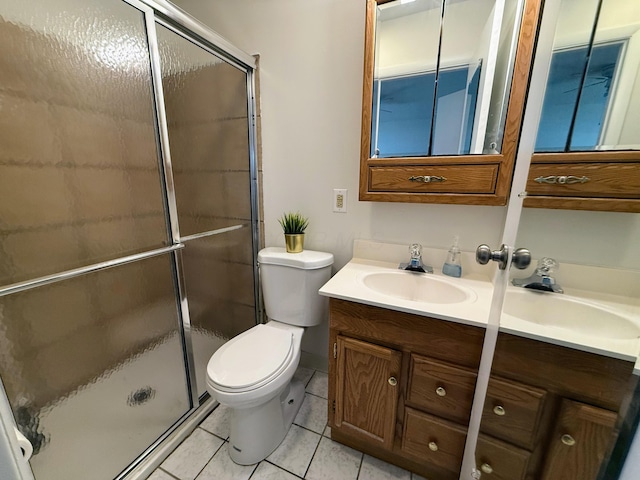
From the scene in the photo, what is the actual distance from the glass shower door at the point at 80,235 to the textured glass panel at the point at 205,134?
0.12m

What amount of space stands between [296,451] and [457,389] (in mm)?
815

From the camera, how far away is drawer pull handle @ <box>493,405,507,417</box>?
0.77 metres

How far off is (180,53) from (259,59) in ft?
1.53

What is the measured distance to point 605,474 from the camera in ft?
1.30

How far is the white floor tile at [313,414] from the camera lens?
4.31 feet

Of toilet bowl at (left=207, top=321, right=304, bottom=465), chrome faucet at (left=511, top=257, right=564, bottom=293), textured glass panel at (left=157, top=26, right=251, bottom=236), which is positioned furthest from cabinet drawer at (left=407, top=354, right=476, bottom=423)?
textured glass panel at (left=157, top=26, right=251, bottom=236)

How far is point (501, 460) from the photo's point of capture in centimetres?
75

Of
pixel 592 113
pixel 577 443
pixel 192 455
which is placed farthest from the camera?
pixel 192 455

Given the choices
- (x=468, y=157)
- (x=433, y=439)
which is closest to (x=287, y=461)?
(x=433, y=439)

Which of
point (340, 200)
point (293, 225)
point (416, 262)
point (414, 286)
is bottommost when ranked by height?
point (414, 286)

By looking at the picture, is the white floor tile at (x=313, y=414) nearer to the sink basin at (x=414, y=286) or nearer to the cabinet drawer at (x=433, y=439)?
the cabinet drawer at (x=433, y=439)

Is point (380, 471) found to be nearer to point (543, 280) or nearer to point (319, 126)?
point (543, 280)

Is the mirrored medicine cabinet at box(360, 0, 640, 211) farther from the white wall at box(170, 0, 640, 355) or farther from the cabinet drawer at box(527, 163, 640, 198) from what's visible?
the white wall at box(170, 0, 640, 355)

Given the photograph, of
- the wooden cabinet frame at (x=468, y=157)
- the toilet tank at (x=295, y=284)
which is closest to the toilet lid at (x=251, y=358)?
the toilet tank at (x=295, y=284)
